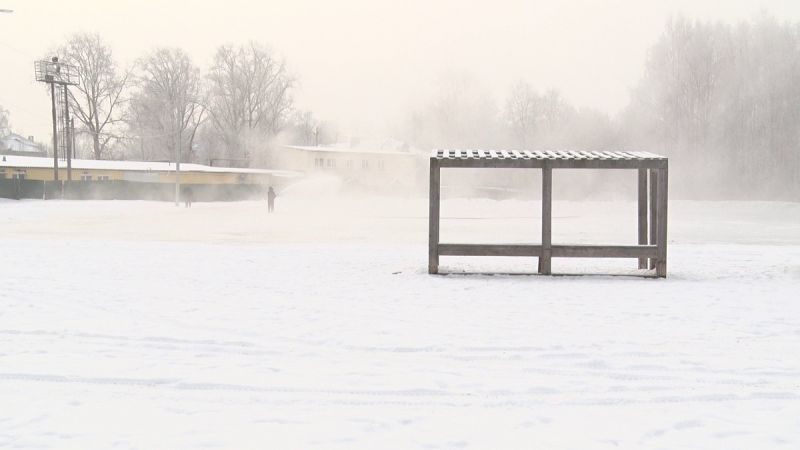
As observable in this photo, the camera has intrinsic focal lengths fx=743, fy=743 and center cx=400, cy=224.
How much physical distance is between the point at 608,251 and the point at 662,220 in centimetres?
104

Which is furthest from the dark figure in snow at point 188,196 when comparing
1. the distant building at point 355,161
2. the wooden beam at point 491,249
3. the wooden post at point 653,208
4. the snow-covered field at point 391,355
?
the wooden post at point 653,208

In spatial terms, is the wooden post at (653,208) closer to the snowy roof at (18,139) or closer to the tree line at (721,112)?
the tree line at (721,112)

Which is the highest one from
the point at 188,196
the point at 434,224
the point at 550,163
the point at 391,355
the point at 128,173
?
the point at 128,173

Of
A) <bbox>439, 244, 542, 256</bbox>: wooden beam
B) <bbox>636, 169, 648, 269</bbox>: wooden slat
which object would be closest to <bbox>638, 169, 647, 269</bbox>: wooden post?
<bbox>636, 169, 648, 269</bbox>: wooden slat

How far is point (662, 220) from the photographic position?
12.2 meters

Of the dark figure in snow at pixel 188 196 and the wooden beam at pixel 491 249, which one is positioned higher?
the dark figure in snow at pixel 188 196

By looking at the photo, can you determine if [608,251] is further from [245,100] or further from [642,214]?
[245,100]

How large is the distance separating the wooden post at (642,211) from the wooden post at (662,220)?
1.02 metres

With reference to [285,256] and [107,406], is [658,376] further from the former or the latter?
[285,256]

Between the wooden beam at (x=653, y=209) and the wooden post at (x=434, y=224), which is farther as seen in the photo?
the wooden beam at (x=653, y=209)

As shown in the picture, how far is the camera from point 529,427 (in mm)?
4711

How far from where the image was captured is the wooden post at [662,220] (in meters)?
12.1

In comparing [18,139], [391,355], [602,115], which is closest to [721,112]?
[602,115]

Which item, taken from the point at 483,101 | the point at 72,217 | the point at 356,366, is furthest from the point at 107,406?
the point at 483,101
